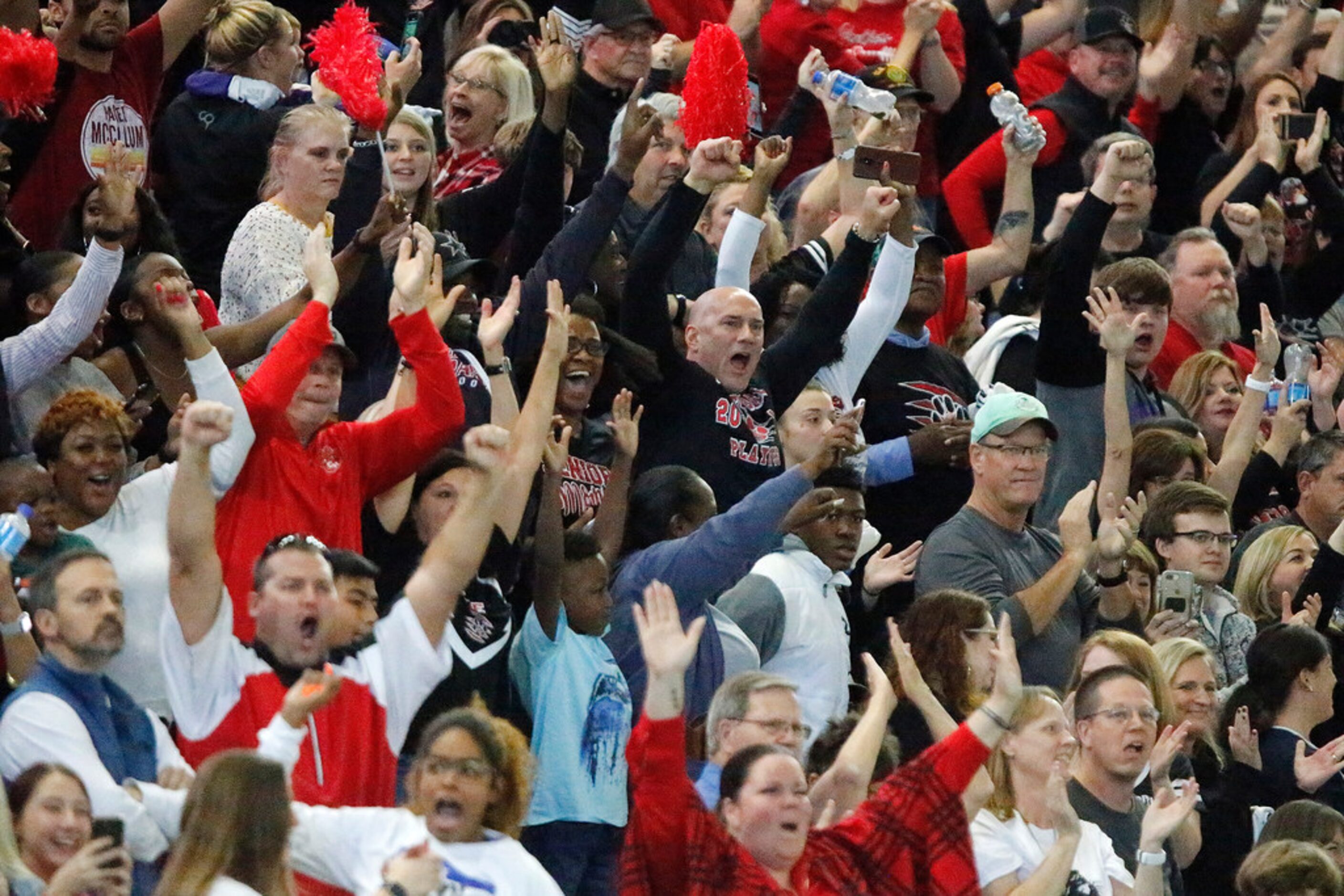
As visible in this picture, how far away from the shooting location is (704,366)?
812cm

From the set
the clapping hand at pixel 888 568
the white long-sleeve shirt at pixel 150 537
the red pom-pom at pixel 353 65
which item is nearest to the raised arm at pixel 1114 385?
the clapping hand at pixel 888 568

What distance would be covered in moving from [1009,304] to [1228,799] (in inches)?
114

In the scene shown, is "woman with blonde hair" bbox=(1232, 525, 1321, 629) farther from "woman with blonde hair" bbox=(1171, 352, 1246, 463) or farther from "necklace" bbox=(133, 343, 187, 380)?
"necklace" bbox=(133, 343, 187, 380)

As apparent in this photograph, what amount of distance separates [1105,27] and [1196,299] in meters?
→ 1.87

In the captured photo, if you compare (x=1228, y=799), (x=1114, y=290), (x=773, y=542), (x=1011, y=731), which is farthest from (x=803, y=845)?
(x=1114, y=290)

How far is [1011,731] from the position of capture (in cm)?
648

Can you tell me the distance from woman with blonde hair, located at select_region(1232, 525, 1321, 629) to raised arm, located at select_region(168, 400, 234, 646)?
432 cm

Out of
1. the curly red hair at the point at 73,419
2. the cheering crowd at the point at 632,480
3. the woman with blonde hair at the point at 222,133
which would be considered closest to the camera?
the cheering crowd at the point at 632,480

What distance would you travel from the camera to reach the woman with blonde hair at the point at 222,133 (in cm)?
856

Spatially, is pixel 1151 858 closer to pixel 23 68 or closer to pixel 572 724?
pixel 572 724

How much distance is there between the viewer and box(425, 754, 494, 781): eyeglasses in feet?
17.7

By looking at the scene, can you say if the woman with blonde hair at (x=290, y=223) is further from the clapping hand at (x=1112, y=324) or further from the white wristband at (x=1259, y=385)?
the white wristband at (x=1259, y=385)

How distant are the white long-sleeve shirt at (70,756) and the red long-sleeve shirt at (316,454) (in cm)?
81

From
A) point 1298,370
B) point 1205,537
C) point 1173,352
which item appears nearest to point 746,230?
point 1205,537
